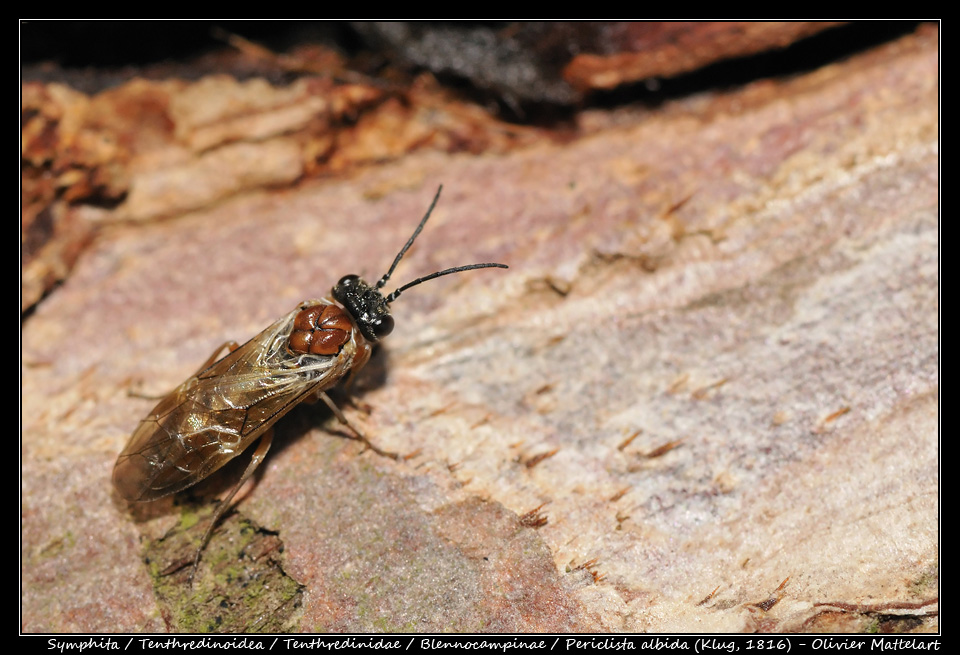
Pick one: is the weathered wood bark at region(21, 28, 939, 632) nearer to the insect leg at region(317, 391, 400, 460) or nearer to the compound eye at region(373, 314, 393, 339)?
the insect leg at region(317, 391, 400, 460)

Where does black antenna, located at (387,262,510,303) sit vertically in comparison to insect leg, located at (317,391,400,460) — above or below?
above

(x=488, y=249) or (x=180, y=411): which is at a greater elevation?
(x=488, y=249)

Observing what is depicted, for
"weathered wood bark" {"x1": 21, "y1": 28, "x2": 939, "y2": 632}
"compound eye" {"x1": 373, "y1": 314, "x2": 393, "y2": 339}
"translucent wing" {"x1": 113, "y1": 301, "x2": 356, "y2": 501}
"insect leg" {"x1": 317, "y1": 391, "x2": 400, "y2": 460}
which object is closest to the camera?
"weathered wood bark" {"x1": 21, "y1": 28, "x2": 939, "y2": 632}

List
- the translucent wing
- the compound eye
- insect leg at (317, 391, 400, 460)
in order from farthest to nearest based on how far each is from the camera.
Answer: the compound eye < insect leg at (317, 391, 400, 460) < the translucent wing

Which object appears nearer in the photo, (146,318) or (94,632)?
(94,632)

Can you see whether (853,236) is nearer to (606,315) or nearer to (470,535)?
(606,315)

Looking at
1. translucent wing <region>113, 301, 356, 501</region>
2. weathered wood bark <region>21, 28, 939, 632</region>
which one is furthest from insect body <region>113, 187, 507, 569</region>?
weathered wood bark <region>21, 28, 939, 632</region>

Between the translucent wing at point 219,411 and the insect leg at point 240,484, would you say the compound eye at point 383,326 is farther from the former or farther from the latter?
the insect leg at point 240,484

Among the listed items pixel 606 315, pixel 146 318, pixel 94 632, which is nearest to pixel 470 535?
pixel 606 315
